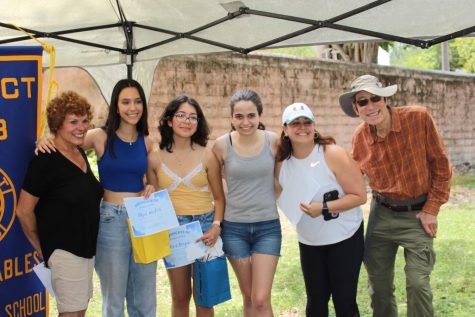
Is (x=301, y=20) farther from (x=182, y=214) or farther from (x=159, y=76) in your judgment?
(x=159, y=76)

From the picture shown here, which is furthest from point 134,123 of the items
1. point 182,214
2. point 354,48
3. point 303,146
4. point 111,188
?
point 354,48

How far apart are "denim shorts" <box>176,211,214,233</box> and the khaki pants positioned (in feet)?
3.94

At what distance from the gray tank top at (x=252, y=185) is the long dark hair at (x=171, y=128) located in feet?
0.93

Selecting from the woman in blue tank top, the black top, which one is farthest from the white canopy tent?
the black top

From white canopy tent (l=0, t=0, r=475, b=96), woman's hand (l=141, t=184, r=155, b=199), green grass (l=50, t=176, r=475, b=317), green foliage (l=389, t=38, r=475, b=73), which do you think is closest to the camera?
woman's hand (l=141, t=184, r=155, b=199)

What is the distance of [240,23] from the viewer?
171 inches

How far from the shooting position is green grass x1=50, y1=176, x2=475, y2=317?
5.33 m

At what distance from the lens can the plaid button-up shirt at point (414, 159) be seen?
3654mm

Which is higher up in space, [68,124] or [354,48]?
[354,48]

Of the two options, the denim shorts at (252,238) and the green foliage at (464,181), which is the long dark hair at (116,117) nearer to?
the denim shorts at (252,238)

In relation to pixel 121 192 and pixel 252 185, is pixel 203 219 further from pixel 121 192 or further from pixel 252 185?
pixel 121 192

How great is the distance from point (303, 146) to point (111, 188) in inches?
49.5

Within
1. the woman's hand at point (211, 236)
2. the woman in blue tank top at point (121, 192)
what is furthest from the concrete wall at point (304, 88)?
the woman's hand at point (211, 236)

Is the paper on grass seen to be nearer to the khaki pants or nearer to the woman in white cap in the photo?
the woman in white cap
